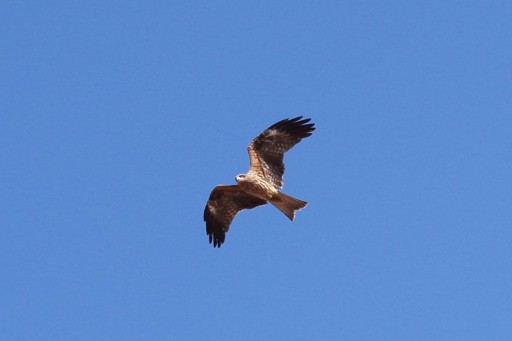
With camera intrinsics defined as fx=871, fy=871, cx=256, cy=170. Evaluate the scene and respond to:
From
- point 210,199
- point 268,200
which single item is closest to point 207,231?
point 210,199

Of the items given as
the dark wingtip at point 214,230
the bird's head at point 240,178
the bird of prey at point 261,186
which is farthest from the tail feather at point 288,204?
the dark wingtip at point 214,230

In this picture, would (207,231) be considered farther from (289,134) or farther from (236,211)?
(289,134)

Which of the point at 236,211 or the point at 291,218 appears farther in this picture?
the point at 236,211

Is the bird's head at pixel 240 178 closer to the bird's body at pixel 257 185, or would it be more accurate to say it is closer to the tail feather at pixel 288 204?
the bird's body at pixel 257 185

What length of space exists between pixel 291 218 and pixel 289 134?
214 centimetres

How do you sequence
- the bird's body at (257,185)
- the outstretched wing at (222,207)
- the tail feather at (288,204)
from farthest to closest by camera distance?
the outstretched wing at (222,207)
the bird's body at (257,185)
the tail feather at (288,204)

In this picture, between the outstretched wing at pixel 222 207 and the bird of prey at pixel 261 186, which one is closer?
the bird of prey at pixel 261 186

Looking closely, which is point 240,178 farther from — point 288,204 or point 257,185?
point 288,204

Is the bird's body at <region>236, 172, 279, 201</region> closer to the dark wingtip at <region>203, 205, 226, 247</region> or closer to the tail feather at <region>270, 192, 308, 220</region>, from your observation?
the tail feather at <region>270, 192, 308, 220</region>

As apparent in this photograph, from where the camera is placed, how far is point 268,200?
18.0 metres

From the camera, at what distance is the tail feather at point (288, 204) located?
1736 cm

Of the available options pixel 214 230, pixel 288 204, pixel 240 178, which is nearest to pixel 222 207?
pixel 214 230

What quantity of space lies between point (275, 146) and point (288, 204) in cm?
160

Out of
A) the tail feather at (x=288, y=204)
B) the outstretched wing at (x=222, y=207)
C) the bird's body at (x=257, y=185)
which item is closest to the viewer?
the tail feather at (x=288, y=204)
